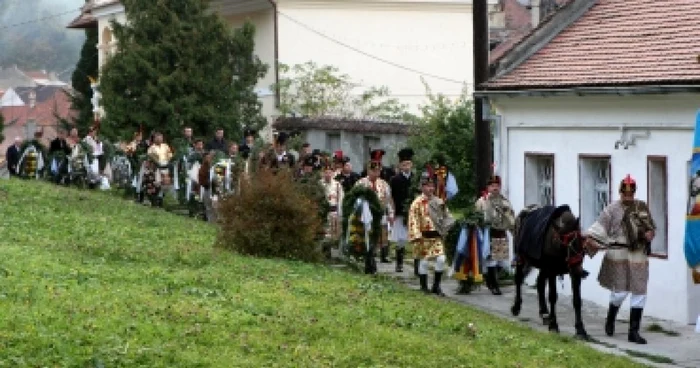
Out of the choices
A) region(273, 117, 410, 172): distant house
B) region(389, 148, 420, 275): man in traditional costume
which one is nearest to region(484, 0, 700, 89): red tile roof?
region(389, 148, 420, 275): man in traditional costume

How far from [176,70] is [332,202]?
1499cm

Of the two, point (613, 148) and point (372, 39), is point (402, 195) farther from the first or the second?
point (372, 39)

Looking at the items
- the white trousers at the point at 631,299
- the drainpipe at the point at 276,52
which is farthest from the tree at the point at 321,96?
the white trousers at the point at 631,299

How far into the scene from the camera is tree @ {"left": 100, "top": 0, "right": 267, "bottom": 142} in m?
37.1

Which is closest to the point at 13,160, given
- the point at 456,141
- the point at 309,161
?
the point at 456,141

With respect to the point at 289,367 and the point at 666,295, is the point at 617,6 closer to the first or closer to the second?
the point at 666,295

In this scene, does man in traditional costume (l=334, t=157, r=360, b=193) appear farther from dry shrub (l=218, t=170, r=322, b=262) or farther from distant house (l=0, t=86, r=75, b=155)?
distant house (l=0, t=86, r=75, b=155)

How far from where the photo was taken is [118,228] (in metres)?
22.8

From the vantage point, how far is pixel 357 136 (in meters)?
38.1

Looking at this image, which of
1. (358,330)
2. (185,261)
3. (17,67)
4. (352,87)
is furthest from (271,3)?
(17,67)

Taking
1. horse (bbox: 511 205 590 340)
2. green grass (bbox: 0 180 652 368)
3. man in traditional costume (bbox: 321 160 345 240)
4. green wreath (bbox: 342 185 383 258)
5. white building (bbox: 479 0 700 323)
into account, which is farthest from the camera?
man in traditional costume (bbox: 321 160 345 240)

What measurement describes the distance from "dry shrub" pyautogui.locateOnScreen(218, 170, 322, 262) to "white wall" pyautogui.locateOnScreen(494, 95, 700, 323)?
12.3ft

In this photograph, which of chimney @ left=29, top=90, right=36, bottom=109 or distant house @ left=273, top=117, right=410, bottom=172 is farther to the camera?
chimney @ left=29, top=90, right=36, bottom=109

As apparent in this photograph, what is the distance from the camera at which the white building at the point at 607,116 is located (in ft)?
61.1
